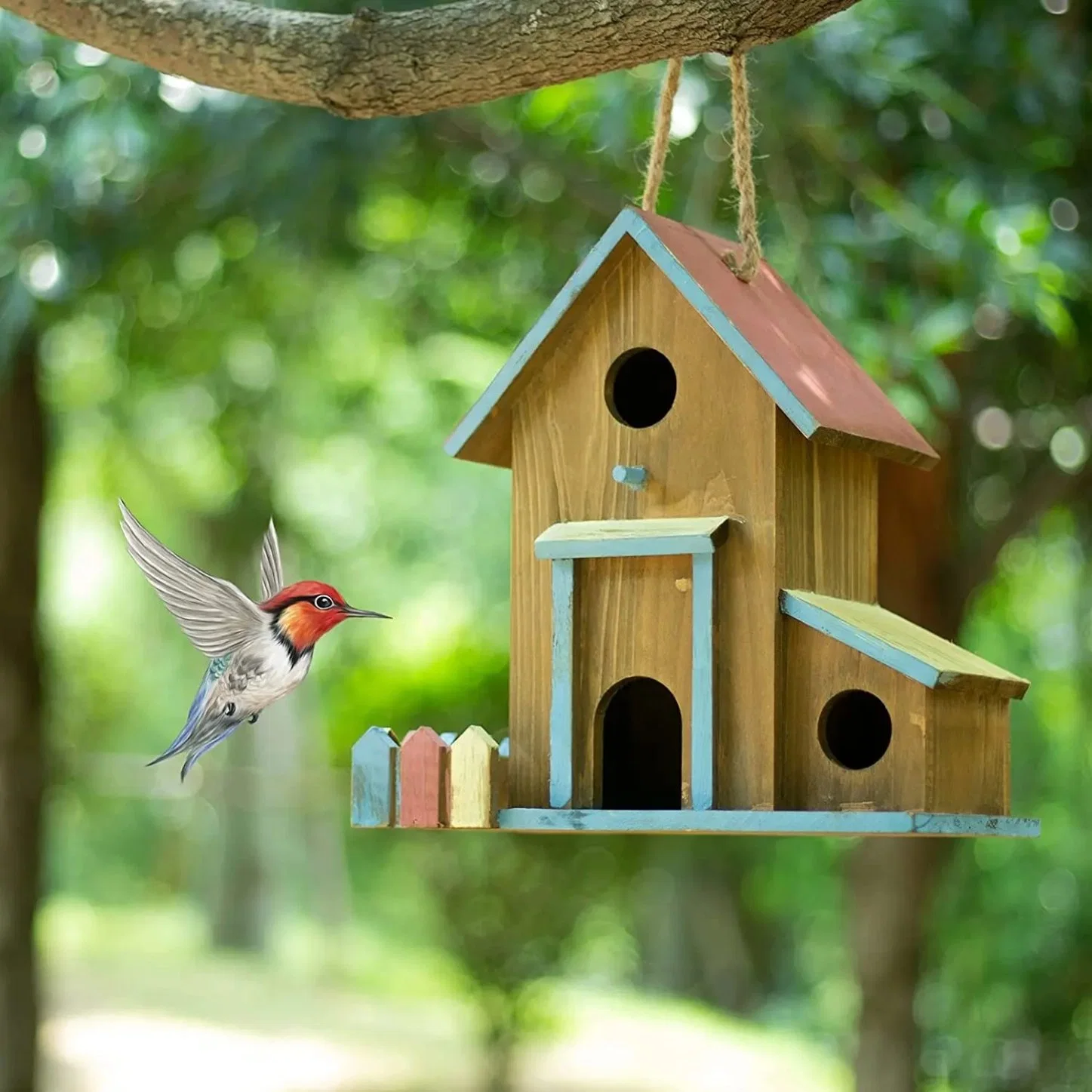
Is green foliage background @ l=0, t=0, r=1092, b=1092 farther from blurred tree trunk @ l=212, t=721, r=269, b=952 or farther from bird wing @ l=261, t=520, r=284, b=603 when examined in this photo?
blurred tree trunk @ l=212, t=721, r=269, b=952

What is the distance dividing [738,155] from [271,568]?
910 mm

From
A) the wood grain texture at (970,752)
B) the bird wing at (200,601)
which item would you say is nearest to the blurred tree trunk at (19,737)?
the bird wing at (200,601)

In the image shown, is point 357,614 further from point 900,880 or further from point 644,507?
point 900,880

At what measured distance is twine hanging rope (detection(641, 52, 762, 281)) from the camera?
2451mm

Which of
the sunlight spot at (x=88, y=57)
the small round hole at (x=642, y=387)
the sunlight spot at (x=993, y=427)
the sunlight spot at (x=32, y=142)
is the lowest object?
the small round hole at (x=642, y=387)

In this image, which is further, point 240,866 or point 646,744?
point 240,866

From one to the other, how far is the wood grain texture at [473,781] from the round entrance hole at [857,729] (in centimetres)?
53

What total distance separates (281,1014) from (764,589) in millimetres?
11719

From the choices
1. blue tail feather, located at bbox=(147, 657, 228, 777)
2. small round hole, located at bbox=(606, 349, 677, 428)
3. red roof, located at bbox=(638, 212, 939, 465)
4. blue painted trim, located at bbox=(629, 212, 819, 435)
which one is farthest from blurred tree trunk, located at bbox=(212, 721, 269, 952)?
blue tail feather, located at bbox=(147, 657, 228, 777)

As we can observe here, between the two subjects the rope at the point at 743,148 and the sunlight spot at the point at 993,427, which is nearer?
the rope at the point at 743,148

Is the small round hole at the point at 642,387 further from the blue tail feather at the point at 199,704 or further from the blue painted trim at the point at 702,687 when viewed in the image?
the blue tail feather at the point at 199,704

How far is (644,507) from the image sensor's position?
8.50 feet

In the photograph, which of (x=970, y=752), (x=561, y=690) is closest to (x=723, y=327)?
(x=561, y=690)

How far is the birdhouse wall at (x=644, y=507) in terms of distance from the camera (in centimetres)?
245
